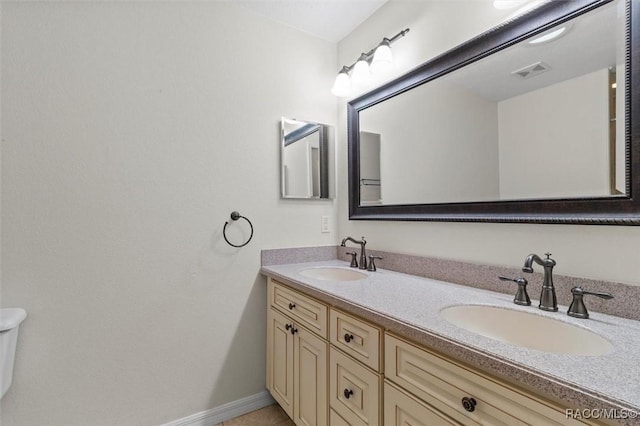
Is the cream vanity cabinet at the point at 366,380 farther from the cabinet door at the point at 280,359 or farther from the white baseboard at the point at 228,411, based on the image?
the white baseboard at the point at 228,411

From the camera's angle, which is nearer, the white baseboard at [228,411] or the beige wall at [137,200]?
the beige wall at [137,200]

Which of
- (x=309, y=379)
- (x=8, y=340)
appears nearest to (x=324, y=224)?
(x=309, y=379)

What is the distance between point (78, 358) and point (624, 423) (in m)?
→ 1.86

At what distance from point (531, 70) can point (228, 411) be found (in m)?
2.19

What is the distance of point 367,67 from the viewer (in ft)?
5.69

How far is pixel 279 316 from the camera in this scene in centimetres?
163

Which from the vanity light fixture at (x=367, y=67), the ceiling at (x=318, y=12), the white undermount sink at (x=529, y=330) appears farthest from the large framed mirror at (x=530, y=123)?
the ceiling at (x=318, y=12)

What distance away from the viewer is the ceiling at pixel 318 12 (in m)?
1.72

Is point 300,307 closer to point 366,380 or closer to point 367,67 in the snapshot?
point 366,380

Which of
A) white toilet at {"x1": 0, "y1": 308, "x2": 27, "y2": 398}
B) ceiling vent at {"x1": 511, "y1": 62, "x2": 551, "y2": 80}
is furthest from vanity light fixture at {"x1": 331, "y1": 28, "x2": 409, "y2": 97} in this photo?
white toilet at {"x1": 0, "y1": 308, "x2": 27, "y2": 398}

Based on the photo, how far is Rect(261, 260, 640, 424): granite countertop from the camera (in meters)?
0.54

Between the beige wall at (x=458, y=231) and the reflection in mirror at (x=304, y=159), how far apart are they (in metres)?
0.13

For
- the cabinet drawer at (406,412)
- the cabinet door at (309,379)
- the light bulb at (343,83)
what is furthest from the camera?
the light bulb at (343,83)

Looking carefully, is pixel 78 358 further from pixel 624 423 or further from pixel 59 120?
pixel 624 423
